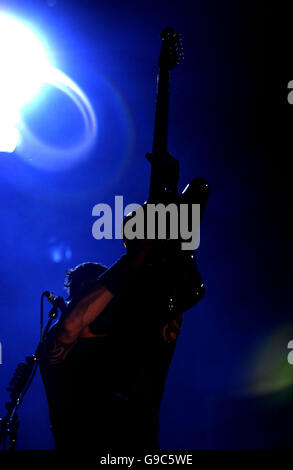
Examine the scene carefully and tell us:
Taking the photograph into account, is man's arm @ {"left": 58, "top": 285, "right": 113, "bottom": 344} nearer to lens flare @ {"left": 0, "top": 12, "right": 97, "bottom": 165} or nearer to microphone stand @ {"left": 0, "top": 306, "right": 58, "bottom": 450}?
microphone stand @ {"left": 0, "top": 306, "right": 58, "bottom": 450}

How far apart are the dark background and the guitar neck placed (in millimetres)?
5416

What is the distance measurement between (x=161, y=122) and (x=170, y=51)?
2.72 ft

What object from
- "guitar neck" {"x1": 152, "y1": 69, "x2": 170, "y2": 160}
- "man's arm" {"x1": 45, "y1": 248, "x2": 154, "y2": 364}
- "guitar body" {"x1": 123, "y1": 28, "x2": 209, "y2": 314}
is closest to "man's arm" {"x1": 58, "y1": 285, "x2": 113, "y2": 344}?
"man's arm" {"x1": 45, "y1": 248, "x2": 154, "y2": 364}

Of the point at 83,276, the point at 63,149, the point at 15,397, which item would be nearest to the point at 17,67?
the point at 63,149

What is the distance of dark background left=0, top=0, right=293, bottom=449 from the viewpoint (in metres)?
6.64

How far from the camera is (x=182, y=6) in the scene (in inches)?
249

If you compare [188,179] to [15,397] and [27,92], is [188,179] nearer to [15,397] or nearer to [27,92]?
[27,92]

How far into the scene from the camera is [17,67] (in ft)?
20.9

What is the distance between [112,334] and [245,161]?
7.58 meters

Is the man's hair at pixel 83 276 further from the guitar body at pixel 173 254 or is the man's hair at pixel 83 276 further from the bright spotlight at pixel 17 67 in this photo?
the bright spotlight at pixel 17 67

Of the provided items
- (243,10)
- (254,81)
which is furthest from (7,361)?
(243,10)

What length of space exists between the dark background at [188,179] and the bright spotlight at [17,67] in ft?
0.85

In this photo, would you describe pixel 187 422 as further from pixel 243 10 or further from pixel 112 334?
pixel 243 10

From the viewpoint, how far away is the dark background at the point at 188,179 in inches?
261
